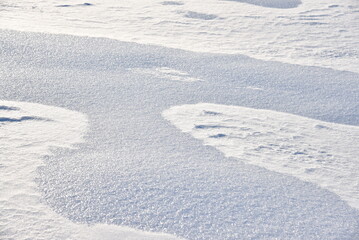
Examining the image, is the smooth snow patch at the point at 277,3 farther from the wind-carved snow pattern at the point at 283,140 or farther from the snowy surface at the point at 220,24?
the wind-carved snow pattern at the point at 283,140

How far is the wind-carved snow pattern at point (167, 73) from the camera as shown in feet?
8.01

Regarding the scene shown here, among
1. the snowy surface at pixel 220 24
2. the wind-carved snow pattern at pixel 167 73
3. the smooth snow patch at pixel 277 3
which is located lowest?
the wind-carved snow pattern at pixel 167 73

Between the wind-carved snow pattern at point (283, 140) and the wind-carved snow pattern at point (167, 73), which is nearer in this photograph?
the wind-carved snow pattern at point (283, 140)

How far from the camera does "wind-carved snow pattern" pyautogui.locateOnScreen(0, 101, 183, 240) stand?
4.28 feet

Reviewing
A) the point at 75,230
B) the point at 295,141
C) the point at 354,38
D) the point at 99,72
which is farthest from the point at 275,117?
the point at 354,38

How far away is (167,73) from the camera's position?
8.16 feet

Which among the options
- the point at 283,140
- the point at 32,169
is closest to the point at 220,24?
the point at 283,140

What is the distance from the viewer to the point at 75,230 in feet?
4.33

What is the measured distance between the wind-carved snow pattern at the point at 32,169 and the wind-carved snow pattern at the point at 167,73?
1.94ft

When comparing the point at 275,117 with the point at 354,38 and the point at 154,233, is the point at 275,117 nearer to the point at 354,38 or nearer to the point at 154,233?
the point at 154,233

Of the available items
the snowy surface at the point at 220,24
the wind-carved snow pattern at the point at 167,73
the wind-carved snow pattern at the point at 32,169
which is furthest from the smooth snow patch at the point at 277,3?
the wind-carved snow pattern at the point at 32,169

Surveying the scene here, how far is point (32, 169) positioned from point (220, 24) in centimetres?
212

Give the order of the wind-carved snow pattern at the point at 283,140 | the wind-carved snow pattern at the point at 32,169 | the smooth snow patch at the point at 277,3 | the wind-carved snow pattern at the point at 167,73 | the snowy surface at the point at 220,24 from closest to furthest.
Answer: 1. the wind-carved snow pattern at the point at 32,169
2. the wind-carved snow pattern at the point at 283,140
3. the wind-carved snow pattern at the point at 167,73
4. the snowy surface at the point at 220,24
5. the smooth snow patch at the point at 277,3

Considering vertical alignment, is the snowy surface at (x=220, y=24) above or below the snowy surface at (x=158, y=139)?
above
